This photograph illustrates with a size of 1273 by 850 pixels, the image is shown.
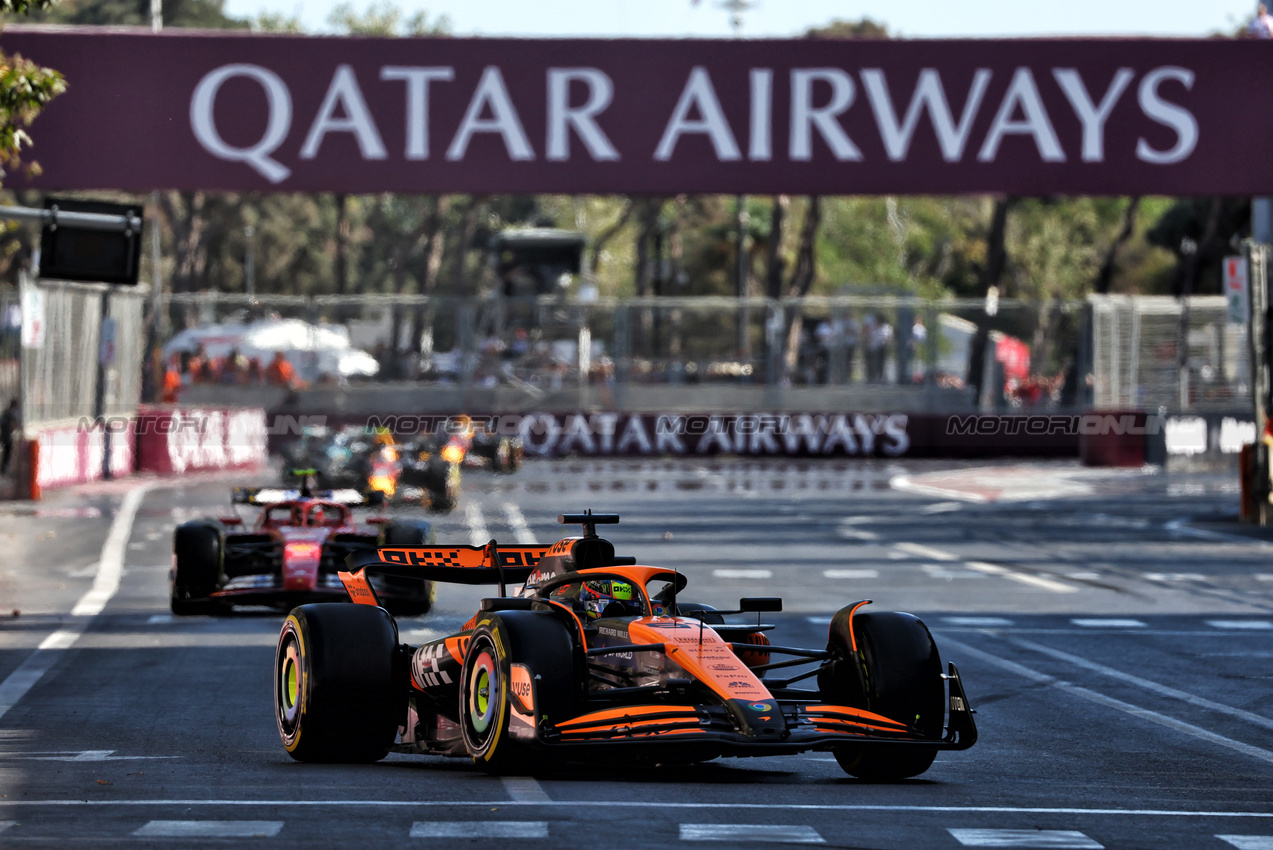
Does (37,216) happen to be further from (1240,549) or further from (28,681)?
(1240,549)

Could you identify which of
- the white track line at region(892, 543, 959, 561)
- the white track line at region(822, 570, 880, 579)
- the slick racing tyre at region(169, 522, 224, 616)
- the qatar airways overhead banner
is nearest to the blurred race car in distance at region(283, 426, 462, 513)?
the qatar airways overhead banner

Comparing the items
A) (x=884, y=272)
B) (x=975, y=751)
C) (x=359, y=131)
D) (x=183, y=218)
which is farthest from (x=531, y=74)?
(x=884, y=272)

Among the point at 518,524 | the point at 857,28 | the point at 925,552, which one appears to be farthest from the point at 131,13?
the point at 925,552

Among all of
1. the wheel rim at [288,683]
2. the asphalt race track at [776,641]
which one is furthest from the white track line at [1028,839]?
the wheel rim at [288,683]

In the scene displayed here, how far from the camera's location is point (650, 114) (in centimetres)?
2794

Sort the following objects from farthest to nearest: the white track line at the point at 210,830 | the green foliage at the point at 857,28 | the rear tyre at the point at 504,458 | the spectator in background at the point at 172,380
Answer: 1. the green foliage at the point at 857,28
2. the spectator in background at the point at 172,380
3. the rear tyre at the point at 504,458
4. the white track line at the point at 210,830

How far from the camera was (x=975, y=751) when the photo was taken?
988 centimetres

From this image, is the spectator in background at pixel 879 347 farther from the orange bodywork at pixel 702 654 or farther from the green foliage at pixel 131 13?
the green foliage at pixel 131 13

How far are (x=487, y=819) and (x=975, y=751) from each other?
337 centimetres

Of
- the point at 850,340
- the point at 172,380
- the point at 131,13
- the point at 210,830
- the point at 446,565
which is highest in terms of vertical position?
the point at 131,13

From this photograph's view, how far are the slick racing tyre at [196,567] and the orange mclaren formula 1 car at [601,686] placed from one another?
6568 mm

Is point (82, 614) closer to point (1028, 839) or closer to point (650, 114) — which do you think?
point (1028, 839)

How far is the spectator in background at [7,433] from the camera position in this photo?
34625 mm

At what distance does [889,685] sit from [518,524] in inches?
685
